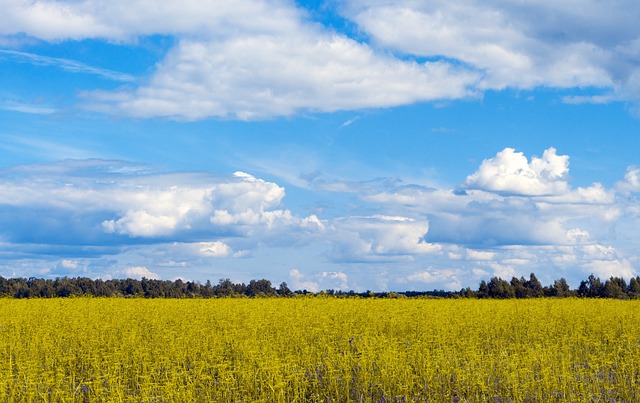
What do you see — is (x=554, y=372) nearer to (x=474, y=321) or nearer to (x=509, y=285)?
(x=474, y=321)

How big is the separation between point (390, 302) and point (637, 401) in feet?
50.0

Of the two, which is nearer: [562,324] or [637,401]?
[637,401]

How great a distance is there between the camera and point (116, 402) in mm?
10078

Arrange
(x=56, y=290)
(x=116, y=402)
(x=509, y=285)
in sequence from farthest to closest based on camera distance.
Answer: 1. (x=56, y=290)
2. (x=509, y=285)
3. (x=116, y=402)

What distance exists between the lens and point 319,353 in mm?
13805

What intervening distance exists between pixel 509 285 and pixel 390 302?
20191 mm

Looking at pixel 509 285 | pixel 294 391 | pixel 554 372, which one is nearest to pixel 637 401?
pixel 554 372

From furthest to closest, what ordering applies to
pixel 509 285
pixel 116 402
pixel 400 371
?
pixel 509 285 < pixel 400 371 < pixel 116 402

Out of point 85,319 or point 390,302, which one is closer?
point 85,319

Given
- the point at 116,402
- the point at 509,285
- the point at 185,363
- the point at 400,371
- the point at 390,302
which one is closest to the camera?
the point at 116,402

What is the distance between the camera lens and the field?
11.0 m

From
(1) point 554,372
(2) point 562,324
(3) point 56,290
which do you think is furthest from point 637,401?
(3) point 56,290

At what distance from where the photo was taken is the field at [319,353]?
11.0 meters

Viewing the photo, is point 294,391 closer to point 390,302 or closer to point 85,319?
point 85,319
